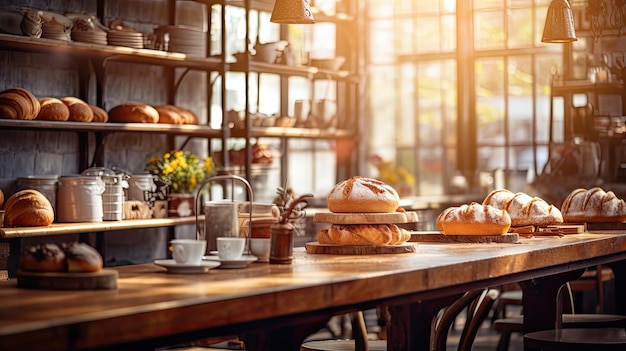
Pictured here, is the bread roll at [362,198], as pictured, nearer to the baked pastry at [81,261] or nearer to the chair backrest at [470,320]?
the chair backrest at [470,320]

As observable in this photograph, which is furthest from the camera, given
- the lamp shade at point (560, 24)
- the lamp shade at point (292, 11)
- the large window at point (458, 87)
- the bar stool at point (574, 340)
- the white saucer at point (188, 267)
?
the large window at point (458, 87)

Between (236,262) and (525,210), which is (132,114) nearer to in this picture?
(525,210)

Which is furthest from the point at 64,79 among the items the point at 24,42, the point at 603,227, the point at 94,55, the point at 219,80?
the point at 603,227

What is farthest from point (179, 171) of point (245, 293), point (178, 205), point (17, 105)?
point (245, 293)

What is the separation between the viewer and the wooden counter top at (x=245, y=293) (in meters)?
1.97

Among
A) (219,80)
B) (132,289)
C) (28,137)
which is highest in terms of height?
(219,80)

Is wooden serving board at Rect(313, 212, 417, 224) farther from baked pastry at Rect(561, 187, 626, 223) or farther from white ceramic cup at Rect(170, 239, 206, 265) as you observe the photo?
baked pastry at Rect(561, 187, 626, 223)

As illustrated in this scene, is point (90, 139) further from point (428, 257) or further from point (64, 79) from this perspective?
point (428, 257)

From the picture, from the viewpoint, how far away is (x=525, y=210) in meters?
4.34

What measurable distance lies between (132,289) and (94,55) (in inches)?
155

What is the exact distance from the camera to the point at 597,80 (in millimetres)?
6883

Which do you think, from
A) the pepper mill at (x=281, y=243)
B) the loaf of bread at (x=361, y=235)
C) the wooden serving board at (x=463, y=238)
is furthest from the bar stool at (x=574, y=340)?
the pepper mill at (x=281, y=243)

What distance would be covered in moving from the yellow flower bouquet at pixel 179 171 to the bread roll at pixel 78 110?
2.02 ft

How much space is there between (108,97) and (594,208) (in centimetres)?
323
